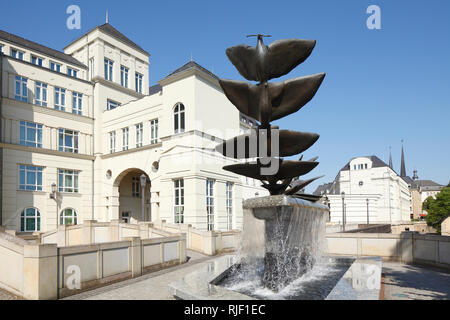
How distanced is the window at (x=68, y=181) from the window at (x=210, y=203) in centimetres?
1570

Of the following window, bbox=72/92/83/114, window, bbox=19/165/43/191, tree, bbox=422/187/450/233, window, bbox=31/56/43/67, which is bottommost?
tree, bbox=422/187/450/233

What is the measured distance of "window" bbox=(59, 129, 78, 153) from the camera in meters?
34.5

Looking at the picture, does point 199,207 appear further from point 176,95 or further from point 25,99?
point 25,99

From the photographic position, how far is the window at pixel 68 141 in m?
34.5

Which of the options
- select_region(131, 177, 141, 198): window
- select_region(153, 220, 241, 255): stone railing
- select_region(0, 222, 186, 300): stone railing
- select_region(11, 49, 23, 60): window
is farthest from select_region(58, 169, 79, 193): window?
select_region(0, 222, 186, 300): stone railing

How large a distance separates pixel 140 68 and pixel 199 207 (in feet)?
79.0

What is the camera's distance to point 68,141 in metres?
35.2

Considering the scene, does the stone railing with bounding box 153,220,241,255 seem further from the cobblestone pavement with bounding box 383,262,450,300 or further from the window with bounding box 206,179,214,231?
the cobblestone pavement with bounding box 383,262,450,300

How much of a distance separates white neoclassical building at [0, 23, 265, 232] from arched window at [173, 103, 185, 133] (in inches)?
3.4

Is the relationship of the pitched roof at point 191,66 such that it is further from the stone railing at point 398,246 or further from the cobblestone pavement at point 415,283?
the cobblestone pavement at point 415,283

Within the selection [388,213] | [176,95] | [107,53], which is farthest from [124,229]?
[388,213]

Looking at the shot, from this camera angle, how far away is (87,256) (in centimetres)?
1070
